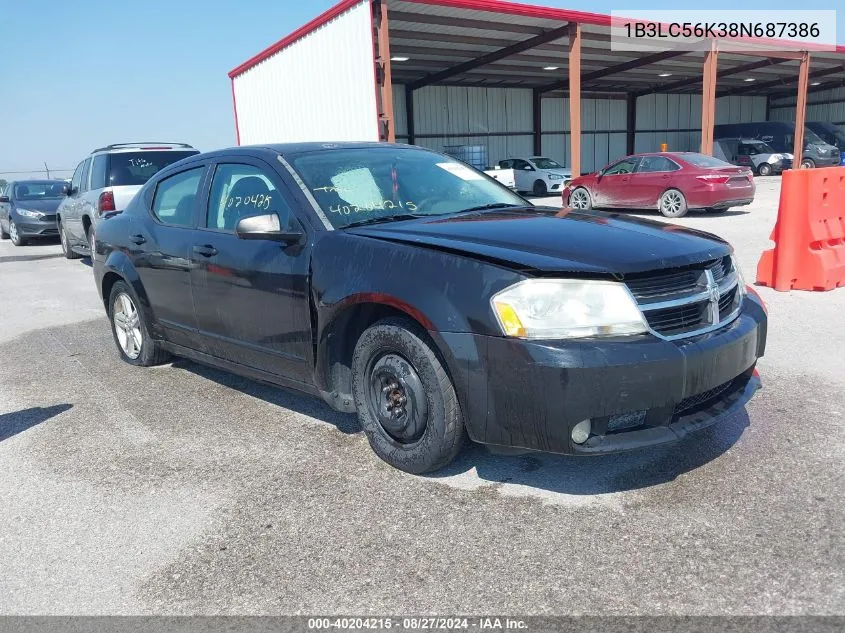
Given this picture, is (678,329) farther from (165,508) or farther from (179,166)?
(179,166)

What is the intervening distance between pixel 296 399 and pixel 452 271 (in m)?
2.04

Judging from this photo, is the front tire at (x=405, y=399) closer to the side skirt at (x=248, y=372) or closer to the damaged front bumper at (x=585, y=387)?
the damaged front bumper at (x=585, y=387)

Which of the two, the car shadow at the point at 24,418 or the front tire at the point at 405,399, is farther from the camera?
the car shadow at the point at 24,418

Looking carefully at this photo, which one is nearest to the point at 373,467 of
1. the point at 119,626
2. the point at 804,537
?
the point at 119,626

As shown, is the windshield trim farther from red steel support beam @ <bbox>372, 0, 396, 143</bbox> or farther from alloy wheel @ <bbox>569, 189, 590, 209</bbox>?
alloy wheel @ <bbox>569, 189, 590, 209</bbox>

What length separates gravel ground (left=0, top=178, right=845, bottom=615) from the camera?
2441 mm

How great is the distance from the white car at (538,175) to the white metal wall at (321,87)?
906 centimetres

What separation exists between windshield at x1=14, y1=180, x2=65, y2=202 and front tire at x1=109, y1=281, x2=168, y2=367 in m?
12.8

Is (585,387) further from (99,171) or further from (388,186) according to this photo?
(99,171)

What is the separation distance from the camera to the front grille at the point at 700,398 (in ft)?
9.68

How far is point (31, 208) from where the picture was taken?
1598 centimetres

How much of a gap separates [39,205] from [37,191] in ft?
3.02

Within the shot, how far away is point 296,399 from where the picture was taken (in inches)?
181

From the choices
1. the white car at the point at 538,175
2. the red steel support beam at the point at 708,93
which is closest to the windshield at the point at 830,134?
the red steel support beam at the point at 708,93
